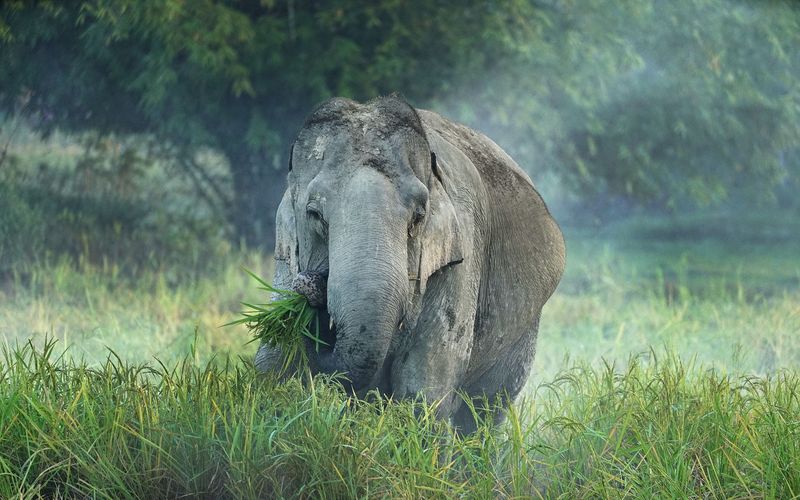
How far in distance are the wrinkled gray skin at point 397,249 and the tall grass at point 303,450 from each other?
22cm

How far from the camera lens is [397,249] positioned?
3990mm

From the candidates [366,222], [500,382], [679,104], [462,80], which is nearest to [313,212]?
[366,222]

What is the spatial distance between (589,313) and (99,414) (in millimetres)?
7016

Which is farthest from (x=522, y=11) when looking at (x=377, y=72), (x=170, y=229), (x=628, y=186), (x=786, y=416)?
(x=786, y=416)

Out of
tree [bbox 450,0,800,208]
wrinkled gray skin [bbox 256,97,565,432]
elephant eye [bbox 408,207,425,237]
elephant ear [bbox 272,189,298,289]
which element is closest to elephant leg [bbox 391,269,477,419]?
wrinkled gray skin [bbox 256,97,565,432]

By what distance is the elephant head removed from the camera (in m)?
3.86

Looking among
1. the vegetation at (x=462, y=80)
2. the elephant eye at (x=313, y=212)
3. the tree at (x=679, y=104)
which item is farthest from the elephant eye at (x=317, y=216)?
the tree at (x=679, y=104)

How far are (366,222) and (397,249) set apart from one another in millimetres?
156

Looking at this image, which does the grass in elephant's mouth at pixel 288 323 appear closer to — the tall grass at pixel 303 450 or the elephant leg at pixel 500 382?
the tall grass at pixel 303 450

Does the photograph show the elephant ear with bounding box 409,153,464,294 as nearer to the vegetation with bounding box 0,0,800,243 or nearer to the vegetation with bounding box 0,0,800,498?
the vegetation with bounding box 0,0,800,498

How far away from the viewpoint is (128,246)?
11.0 meters

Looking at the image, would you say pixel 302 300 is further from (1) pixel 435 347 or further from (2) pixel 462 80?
(2) pixel 462 80

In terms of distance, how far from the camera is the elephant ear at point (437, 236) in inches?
167

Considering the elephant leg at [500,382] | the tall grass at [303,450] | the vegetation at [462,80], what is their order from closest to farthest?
the tall grass at [303,450] → the elephant leg at [500,382] → the vegetation at [462,80]
